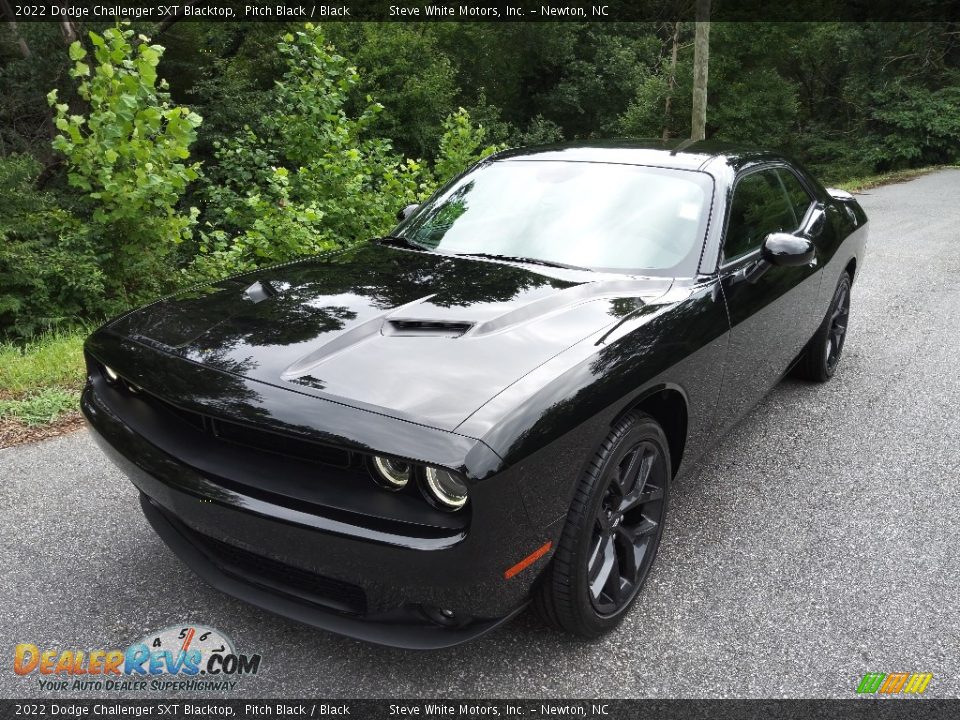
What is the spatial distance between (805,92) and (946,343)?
3018cm

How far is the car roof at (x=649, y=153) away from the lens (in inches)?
135

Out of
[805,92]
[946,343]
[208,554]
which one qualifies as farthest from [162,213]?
[805,92]

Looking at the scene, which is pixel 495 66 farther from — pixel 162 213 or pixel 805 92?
pixel 162 213

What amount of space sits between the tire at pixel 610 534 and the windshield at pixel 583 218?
31.5 inches

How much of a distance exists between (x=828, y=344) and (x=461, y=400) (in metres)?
3.33

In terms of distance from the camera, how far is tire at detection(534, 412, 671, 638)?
213cm

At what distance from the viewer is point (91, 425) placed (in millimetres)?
2496

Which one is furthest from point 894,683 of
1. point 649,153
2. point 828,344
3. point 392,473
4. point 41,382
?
point 41,382

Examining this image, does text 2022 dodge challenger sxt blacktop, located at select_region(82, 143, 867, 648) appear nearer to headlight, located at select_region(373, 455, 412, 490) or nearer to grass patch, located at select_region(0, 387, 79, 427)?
headlight, located at select_region(373, 455, 412, 490)

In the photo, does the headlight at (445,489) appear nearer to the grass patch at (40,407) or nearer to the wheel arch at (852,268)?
the grass patch at (40,407)

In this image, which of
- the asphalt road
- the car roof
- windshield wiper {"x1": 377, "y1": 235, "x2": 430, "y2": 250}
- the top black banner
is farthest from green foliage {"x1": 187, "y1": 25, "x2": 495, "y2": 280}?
the top black banner

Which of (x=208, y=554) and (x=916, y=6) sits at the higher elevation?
(x=916, y=6)

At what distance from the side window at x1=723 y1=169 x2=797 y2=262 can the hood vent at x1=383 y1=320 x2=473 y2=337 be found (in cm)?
126

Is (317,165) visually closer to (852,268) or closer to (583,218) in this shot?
(583,218)
